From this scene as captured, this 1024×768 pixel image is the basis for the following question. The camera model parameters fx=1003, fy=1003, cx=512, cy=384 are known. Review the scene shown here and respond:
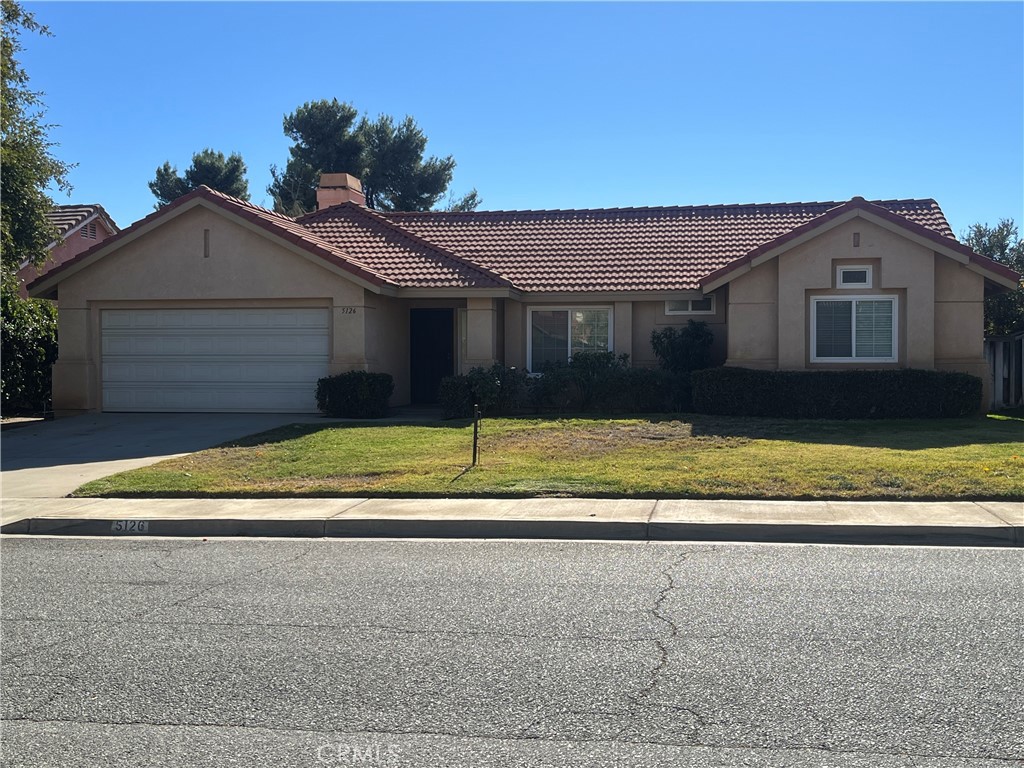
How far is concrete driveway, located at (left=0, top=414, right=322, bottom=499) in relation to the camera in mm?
14062

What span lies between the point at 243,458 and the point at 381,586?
25.5 feet

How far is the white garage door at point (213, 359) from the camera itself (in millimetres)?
21094

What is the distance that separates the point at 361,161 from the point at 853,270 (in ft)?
109

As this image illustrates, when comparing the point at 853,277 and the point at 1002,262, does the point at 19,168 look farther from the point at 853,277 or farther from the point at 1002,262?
the point at 1002,262

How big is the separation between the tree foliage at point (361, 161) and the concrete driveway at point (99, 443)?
2856 centimetres

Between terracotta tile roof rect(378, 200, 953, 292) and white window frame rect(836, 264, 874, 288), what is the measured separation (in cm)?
302

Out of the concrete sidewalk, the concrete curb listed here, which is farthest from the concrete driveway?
the concrete curb

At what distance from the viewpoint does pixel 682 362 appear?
21188 millimetres

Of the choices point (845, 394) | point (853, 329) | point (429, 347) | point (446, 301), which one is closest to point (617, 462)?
point (845, 394)

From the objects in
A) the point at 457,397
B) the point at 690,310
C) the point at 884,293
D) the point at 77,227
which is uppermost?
the point at 77,227

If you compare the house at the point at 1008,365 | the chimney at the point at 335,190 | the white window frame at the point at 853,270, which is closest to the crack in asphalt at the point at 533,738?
the white window frame at the point at 853,270

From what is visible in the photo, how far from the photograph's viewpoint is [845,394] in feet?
61.1

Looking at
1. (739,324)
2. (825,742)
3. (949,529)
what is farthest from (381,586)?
(739,324)

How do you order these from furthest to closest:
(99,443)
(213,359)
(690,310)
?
(690,310), (213,359), (99,443)
